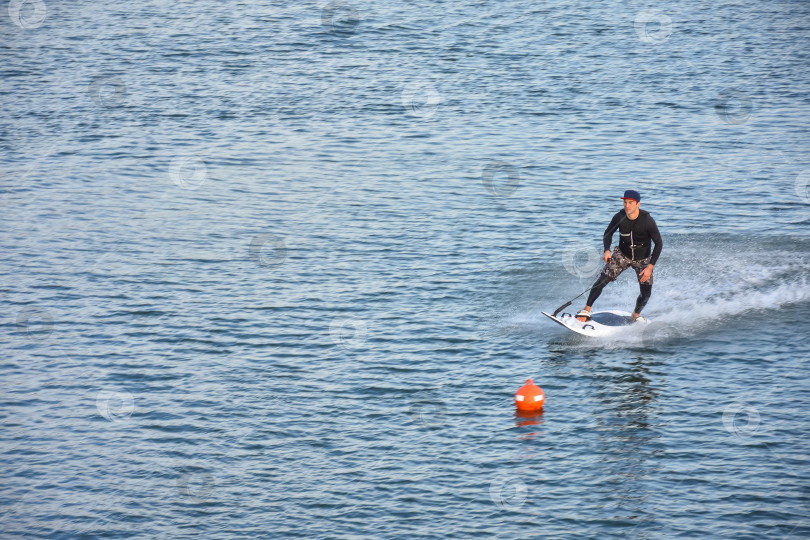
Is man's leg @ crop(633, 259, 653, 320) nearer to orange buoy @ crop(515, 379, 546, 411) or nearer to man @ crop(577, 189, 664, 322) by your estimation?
man @ crop(577, 189, 664, 322)

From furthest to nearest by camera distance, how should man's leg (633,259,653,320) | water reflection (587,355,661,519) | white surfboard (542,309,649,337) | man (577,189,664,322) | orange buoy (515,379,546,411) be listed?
white surfboard (542,309,649,337), man's leg (633,259,653,320), man (577,189,664,322), orange buoy (515,379,546,411), water reflection (587,355,661,519)

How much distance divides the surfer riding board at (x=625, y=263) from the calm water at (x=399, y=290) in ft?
1.78

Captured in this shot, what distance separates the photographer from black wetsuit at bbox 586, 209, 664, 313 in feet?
76.0

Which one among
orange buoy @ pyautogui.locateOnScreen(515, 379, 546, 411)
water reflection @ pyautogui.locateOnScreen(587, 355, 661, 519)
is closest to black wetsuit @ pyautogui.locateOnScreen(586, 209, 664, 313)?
water reflection @ pyautogui.locateOnScreen(587, 355, 661, 519)

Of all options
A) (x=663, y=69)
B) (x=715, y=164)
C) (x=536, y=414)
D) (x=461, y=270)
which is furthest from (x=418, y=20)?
(x=536, y=414)

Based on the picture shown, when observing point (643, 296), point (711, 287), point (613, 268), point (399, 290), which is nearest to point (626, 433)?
point (643, 296)

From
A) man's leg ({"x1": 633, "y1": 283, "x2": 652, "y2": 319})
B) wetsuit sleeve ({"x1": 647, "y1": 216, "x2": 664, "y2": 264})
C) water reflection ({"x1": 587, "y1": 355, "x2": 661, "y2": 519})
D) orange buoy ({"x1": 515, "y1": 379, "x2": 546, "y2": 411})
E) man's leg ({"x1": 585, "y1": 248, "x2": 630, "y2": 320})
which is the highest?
wetsuit sleeve ({"x1": 647, "y1": 216, "x2": 664, "y2": 264})

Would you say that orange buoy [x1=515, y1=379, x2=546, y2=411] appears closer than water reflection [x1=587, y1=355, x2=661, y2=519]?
No

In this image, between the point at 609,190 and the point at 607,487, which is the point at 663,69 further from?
the point at 607,487

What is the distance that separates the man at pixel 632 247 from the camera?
23.1m

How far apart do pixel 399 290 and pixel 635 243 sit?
7.62m

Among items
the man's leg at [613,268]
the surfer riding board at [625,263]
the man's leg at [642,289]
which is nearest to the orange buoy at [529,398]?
the surfer riding board at [625,263]


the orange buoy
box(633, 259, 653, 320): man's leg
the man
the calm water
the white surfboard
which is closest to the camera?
the calm water

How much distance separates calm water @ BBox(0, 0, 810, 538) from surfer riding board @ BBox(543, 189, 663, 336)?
54 cm
